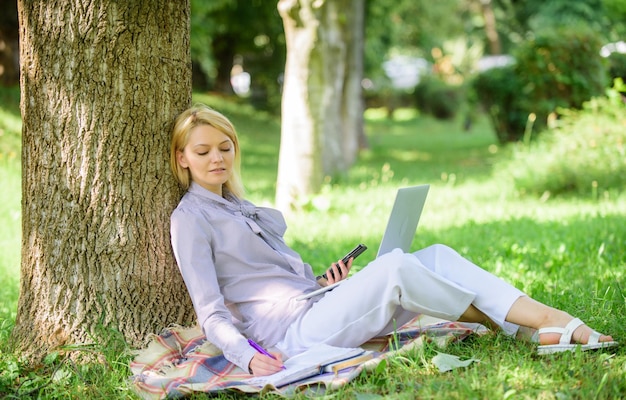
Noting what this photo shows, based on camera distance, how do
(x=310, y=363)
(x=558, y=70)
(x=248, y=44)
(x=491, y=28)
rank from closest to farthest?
(x=310, y=363), (x=558, y=70), (x=248, y=44), (x=491, y=28)

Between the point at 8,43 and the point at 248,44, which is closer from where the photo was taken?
the point at 8,43

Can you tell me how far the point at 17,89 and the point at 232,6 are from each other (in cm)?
869

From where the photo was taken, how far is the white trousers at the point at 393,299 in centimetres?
322

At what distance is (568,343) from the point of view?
323cm

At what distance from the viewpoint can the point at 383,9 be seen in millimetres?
21266

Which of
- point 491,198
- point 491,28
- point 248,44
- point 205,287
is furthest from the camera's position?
point 491,28

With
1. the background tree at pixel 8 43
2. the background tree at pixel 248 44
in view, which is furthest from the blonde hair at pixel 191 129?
the background tree at pixel 248 44

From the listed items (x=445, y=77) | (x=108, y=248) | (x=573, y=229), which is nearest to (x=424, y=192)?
(x=108, y=248)

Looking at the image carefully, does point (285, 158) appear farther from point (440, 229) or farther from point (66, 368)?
point (66, 368)

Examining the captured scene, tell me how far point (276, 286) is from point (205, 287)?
40 cm

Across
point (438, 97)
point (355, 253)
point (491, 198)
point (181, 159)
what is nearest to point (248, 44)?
point (438, 97)

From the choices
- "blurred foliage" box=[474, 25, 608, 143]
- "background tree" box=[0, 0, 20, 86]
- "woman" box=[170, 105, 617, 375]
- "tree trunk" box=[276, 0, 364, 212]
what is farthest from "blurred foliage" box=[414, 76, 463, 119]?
"woman" box=[170, 105, 617, 375]

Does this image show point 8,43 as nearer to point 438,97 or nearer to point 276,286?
point 276,286

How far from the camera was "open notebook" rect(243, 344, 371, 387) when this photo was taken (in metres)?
3.10
